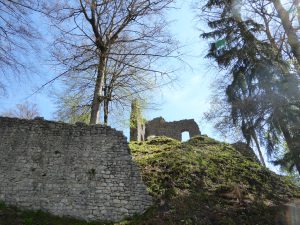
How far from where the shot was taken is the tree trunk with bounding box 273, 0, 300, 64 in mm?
10641

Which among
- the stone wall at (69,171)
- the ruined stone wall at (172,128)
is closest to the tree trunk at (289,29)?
the stone wall at (69,171)

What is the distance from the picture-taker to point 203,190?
395 inches

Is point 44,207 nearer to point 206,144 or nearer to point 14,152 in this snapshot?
point 14,152

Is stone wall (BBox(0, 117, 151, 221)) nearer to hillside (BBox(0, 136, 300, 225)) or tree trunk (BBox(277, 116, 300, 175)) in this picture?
hillside (BBox(0, 136, 300, 225))

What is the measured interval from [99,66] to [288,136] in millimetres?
7361

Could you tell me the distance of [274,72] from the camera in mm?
11797

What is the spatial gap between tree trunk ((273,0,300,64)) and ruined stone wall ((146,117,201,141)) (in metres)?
11.5

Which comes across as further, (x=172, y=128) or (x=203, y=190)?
(x=172, y=128)

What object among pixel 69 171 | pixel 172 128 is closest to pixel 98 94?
pixel 69 171

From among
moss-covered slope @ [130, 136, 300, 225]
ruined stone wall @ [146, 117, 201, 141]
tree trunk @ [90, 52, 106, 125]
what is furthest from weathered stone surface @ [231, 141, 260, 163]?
ruined stone wall @ [146, 117, 201, 141]

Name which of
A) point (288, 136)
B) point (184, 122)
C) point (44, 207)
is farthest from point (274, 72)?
point (184, 122)

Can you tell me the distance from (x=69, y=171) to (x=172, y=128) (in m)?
13.0

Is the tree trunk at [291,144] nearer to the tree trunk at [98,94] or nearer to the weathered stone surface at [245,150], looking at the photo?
the weathered stone surface at [245,150]

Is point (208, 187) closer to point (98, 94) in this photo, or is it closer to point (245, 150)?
point (245, 150)
